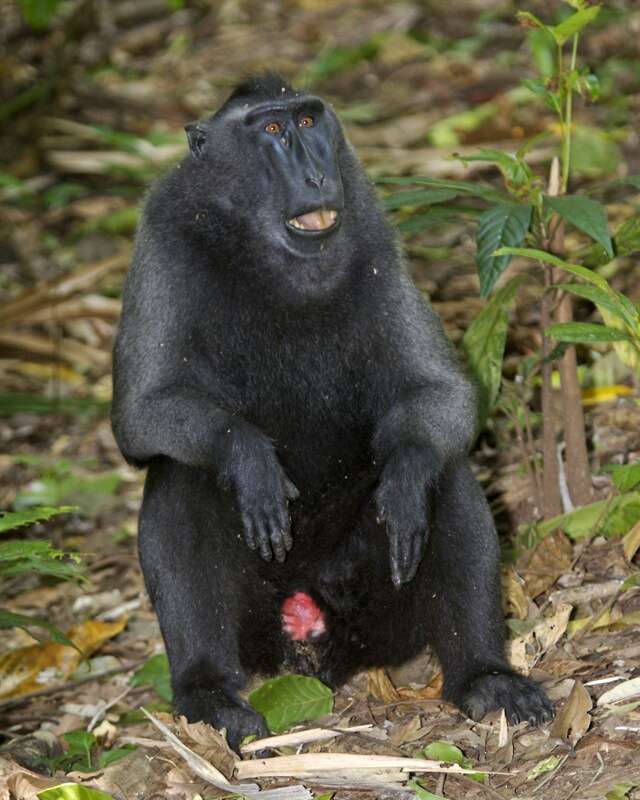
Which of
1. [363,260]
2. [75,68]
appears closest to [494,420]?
[363,260]

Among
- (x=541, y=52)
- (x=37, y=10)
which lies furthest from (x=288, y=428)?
(x=37, y=10)

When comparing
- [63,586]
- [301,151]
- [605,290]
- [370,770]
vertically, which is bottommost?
[63,586]

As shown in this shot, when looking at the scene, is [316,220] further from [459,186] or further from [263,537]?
[263,537]

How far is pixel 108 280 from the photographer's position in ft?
29.7

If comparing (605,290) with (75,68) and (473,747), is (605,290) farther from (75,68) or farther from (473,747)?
(75,68)

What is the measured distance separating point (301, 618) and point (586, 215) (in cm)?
163

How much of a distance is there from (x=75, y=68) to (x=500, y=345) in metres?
7.77

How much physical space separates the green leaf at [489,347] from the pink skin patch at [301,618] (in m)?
0.91

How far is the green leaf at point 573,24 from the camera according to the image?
4.83 meters

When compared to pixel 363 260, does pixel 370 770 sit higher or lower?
lower

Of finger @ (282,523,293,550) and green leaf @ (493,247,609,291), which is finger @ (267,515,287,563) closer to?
finger @ (282,523,293,550)

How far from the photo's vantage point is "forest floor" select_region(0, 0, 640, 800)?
4316 mm

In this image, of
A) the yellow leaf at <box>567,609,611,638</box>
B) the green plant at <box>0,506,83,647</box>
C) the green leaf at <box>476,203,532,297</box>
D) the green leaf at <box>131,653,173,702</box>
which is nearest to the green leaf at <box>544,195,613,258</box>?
the green leaf at <box>476,203,532,297</box>

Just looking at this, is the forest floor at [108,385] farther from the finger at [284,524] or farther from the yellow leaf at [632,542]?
the finger at [284,524]
